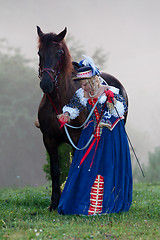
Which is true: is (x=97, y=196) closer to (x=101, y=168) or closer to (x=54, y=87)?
(x=101, y=168)

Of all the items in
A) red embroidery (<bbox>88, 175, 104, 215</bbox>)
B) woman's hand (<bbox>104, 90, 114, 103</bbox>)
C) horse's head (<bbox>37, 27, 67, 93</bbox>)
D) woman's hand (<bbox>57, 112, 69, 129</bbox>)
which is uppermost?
horse's head (<bbox>37, 27, 67, 93</bbox>)

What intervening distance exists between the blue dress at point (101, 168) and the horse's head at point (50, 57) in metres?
0.45

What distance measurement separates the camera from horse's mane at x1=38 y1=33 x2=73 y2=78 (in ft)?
17.5

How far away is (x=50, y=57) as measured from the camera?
523 cm

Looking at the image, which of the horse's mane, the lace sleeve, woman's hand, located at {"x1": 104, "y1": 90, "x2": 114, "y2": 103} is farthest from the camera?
the horse's mane

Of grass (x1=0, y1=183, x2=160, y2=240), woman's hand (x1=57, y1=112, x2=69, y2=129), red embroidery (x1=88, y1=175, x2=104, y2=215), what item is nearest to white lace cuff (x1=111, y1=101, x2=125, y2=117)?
woman's hand (x1=57, y1=112, x2=69, y2=129)

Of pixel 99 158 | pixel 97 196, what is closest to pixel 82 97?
pixel 99 158

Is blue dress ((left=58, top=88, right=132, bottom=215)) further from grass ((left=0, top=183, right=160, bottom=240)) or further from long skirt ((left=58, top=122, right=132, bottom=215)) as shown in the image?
grass ((left=0, top=183, right=160, bottom=240))

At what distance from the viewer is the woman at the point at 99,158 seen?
16.6 feet

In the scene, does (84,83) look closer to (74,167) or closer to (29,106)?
(74,167)

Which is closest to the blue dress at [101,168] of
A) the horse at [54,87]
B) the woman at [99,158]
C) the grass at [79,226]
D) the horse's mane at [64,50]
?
the woman at [99,158]

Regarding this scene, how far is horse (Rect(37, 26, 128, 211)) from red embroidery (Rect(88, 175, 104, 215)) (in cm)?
79

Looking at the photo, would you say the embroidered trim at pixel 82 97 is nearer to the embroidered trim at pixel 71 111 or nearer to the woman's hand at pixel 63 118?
the embroidered trim at pixel 71 111

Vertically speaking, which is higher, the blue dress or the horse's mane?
the horse's mane
